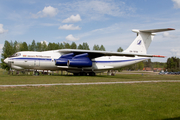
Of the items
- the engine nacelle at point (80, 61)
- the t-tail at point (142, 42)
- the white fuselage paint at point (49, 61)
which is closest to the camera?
the white fuselage paint at point (49, 61)

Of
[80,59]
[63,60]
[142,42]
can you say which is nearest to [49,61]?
[63,60]

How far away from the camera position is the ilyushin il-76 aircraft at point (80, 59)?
22.9 meters

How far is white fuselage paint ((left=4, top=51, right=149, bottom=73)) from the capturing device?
22.8 metres

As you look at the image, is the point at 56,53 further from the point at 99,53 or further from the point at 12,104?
the point at 12,104

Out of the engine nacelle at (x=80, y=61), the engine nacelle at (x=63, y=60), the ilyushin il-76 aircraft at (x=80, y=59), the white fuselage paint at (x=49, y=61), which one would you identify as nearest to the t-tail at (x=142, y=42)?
the ilyushin il-76 aircraft at (x=80, y=59)

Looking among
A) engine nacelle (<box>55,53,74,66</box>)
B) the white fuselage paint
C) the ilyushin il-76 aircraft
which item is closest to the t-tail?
the ilyushin il-76 aircraft

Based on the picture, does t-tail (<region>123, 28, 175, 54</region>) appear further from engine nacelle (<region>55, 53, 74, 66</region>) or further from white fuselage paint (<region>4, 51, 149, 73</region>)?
engine nacelle (<region>55, 53, 74, 66</region>)

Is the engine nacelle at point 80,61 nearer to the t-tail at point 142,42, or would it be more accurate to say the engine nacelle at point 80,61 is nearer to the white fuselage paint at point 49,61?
the white fuselage paint at point 49,61

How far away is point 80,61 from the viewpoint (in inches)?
933

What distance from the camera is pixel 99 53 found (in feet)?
79.8

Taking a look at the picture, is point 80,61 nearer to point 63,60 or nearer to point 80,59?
point 80,59

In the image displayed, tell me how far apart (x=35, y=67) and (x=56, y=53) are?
346 cm

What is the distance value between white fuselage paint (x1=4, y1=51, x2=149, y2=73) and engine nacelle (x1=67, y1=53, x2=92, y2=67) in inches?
43.1

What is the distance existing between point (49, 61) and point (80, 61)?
4.23 m
